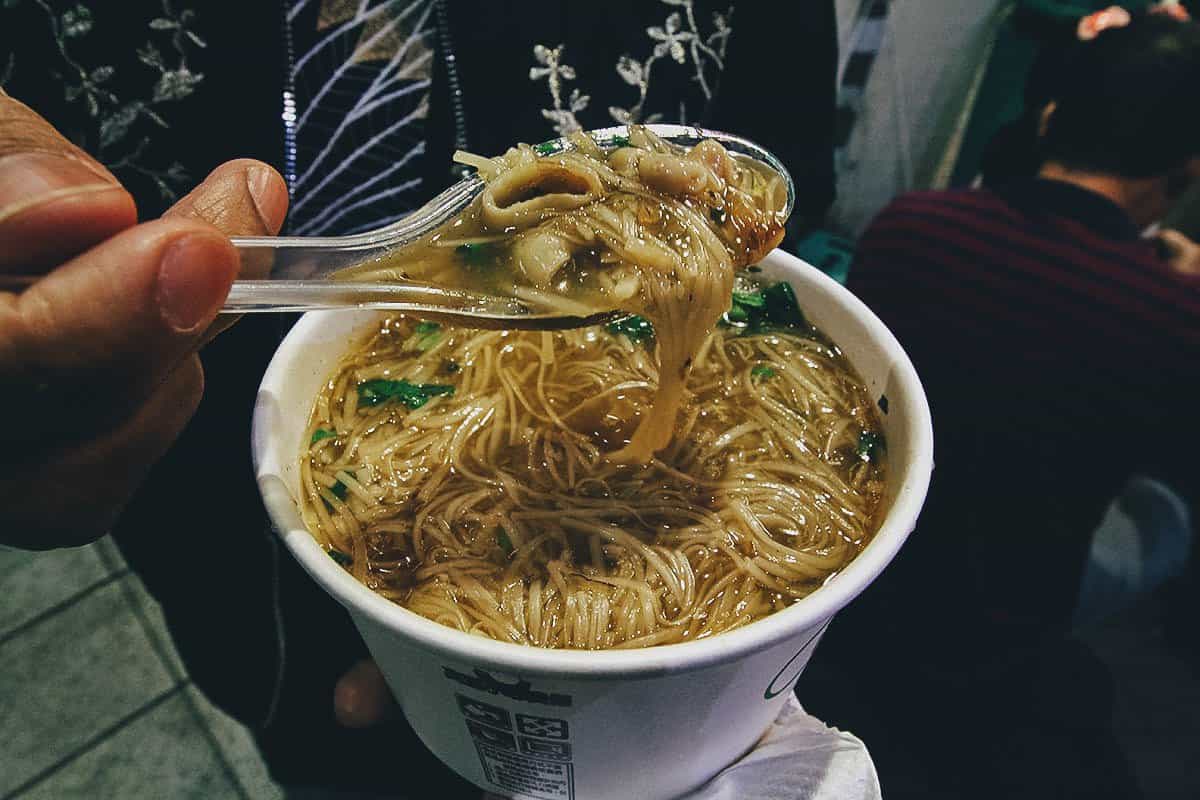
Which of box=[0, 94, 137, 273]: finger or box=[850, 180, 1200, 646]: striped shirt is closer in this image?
box=[0, 94, 137, 273]: finger

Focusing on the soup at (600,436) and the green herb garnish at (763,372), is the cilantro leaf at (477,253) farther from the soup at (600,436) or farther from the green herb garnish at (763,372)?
the green herb garnish at (763,372)

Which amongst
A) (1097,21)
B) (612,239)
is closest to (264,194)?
(612,239)

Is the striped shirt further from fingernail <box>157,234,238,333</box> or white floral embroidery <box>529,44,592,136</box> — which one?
fingernail <box>157,234,238,333</box>

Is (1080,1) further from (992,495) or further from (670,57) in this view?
(670,57)

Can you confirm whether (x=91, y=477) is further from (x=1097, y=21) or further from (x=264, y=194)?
(x=1097, y=21)

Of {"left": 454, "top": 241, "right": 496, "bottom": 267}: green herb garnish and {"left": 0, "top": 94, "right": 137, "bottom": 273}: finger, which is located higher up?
{"left": 0, "top": 94, "right": 137, "bottom": 273}: finger

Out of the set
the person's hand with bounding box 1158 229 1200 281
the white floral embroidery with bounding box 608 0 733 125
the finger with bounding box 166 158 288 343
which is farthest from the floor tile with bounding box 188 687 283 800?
the person's hand with bounding box 1158 229 1200 281
